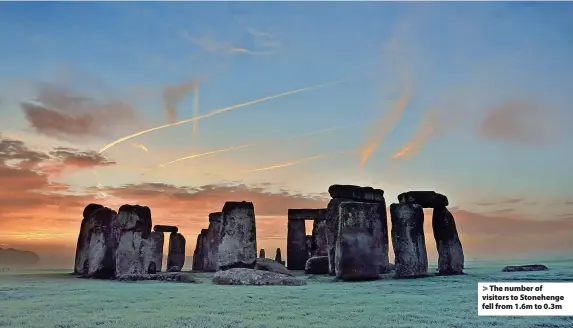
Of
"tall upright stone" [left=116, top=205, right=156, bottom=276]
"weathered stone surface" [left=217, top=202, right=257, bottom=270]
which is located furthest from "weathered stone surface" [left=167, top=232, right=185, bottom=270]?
"tall upright stone" [left=116, top=205, right=156, bottom=276]

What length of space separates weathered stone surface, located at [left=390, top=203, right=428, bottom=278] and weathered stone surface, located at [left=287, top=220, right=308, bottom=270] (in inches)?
418

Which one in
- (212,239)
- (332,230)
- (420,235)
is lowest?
(212,239)

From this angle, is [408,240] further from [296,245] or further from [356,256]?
[296,245]

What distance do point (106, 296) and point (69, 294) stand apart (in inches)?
43.7

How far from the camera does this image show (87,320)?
7020 millimetres

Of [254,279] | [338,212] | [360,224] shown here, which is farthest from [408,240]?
[254,279]

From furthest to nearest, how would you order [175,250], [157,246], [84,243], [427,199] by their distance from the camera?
[175,250] → [157,246] → [84,243] → [427,199]

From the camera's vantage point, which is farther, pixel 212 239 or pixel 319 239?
pixel 212 239

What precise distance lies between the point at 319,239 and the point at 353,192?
264 inches

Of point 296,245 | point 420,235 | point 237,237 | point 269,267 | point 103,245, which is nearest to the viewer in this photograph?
point 420,235

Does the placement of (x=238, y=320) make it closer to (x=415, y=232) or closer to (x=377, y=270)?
(x=377, y=270)

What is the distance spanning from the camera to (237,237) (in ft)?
54.7

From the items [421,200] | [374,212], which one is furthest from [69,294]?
[421,200]

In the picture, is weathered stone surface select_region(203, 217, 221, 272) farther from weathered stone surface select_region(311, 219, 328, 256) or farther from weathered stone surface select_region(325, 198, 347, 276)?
weathered stone surface select_region(325, 198, 347, 276)
